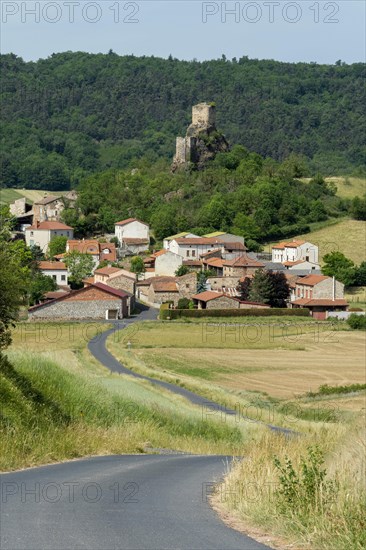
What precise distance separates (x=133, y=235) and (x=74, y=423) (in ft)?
287

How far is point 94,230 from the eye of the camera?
111875 millimetres

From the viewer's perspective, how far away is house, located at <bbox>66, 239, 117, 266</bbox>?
93.1 meters

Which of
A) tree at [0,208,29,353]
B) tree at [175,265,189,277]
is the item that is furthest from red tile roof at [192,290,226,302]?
tree at [0,208,29,353]

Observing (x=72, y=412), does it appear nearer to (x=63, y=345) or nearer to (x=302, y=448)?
(x=302, y=448)

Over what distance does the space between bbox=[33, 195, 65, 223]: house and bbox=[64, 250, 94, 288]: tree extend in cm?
2616

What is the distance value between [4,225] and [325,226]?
304 feet

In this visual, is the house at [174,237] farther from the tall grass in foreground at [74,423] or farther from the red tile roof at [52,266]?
the tall grass in foreground at [74,423]

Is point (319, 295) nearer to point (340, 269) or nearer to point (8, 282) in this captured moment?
point (340, 269)

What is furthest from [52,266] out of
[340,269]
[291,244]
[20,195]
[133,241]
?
[20,195]

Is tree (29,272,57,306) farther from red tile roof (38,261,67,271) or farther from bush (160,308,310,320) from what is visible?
bush (160,308,310,320)

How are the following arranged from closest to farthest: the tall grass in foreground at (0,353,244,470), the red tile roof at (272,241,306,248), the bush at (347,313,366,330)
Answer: the tall grass in foreground at (0,353,244,470) → the bush at (347,313,366,330) → the red tile roof at (272,241,306,248)

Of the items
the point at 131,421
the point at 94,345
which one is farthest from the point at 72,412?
the point at 94,345

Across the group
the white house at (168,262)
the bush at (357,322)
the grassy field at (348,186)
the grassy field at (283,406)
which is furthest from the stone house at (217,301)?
the grassy field at (348,186)

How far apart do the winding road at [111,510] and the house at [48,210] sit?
10291 centimetres
